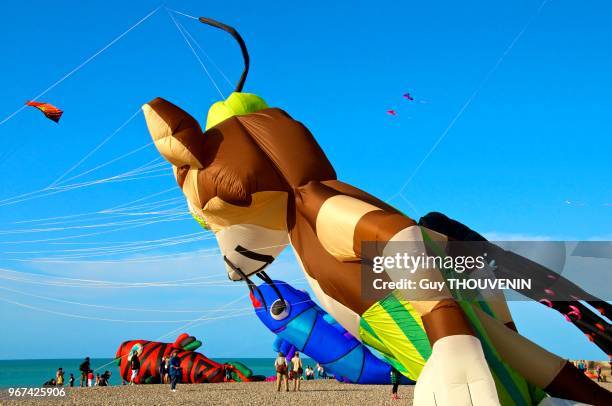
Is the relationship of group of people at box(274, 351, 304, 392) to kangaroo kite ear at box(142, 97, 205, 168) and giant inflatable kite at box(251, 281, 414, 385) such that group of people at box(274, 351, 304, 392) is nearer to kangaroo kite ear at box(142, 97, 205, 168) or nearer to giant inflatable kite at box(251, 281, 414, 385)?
giant inflatable kite at box(251, 281, 414, 385)

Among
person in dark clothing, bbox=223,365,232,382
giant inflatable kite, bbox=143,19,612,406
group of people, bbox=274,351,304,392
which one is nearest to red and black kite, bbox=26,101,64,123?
giant inflatable kite, bbox=143,19,612,406

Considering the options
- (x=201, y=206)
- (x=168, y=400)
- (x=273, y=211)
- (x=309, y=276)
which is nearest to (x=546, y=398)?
(x=309, y=276)

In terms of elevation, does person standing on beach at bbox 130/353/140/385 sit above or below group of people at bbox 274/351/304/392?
above

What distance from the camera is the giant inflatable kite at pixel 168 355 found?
2048 centimetres

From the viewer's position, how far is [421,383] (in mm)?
3551

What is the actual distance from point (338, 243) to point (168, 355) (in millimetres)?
17542

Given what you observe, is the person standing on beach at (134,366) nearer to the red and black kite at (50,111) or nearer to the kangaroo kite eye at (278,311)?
the kangaroo kite eye at (278,311)

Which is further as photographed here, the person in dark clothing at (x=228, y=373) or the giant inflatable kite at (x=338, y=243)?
the person in dark clothing at (x=228, y=373)

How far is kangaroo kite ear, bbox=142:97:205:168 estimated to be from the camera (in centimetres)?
492

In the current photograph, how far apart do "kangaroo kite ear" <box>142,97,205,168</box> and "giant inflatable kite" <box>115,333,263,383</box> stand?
16.5 metres

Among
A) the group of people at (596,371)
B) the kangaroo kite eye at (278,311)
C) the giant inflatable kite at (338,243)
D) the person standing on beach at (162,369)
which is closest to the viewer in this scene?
the giant inflatable kite at (338,243)

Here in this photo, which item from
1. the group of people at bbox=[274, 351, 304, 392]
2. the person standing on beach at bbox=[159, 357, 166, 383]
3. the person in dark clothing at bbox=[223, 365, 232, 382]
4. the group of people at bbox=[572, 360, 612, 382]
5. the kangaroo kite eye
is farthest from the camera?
the group of people at bbox=[572, 360, 612, 382]

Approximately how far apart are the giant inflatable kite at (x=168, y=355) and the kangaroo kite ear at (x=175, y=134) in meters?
16.5

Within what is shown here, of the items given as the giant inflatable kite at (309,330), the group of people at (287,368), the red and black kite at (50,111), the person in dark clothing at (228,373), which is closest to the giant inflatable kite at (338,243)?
the red and black kite at (50,111)
